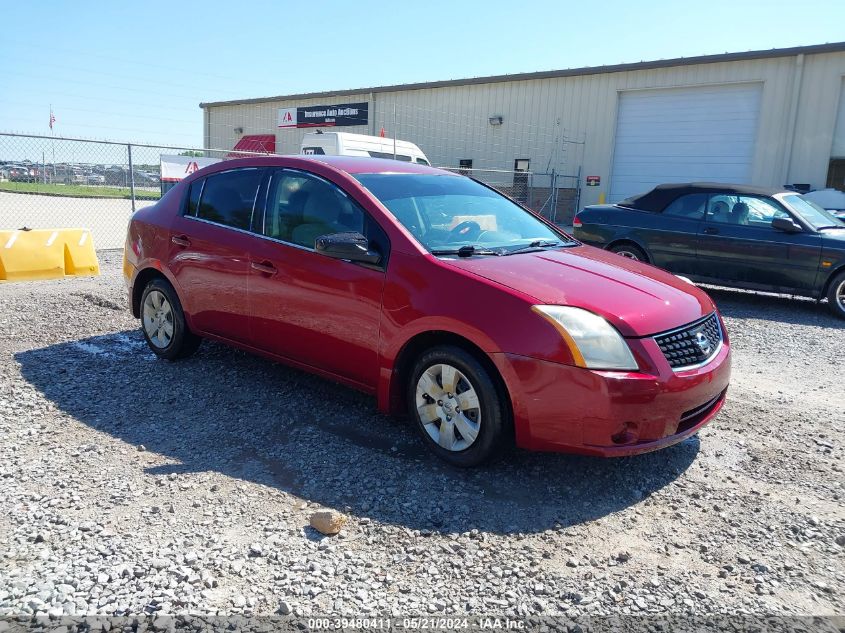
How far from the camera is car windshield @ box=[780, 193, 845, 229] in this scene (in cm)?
870

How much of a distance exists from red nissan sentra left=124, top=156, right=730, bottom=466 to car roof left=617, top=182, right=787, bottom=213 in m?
5.30

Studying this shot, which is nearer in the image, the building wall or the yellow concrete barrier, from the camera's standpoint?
the yellow concrete barrier

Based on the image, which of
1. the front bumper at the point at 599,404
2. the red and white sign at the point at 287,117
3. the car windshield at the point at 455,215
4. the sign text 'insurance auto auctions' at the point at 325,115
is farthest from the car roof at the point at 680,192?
the red and white sign at the point at 287,117

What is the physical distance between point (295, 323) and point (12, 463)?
1744 mm

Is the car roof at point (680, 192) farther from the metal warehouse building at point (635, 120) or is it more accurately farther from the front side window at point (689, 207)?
the metal warehouse building at point (635, 120)

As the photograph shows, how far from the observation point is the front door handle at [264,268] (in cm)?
450

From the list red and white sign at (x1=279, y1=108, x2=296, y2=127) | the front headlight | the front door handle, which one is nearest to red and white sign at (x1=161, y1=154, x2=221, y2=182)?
the front door handle

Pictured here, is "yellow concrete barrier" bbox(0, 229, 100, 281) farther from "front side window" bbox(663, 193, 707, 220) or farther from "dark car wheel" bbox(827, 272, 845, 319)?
"dark car wheel" bbox(827, 272, 845, 319)

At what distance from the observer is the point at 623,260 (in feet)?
14.8

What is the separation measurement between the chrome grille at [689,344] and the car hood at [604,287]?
4 cm

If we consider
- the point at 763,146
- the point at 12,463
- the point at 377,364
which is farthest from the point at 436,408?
the point at 763,146

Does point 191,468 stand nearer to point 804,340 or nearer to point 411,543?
point 411,543

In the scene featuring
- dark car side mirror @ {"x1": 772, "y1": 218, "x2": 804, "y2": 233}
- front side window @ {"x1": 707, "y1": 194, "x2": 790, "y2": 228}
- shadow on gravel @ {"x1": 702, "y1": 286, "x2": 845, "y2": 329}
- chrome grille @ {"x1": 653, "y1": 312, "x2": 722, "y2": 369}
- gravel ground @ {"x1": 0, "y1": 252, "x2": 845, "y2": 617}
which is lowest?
gravel ground @ {"x1": 0, "y1": 252, "x2": 845, "y2": 617}

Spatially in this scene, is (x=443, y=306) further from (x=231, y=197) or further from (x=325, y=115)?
(x=325, y=115)
